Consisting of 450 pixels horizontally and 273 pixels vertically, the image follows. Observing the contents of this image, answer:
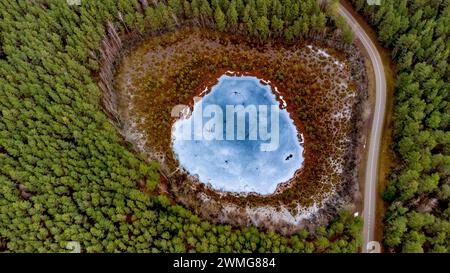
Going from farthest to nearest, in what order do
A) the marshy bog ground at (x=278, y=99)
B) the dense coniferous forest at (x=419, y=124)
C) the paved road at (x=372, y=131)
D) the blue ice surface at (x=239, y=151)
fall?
the blue ice surface at (x=239, y=151) < the marshy bog ground at (x=278, y=99) < the paved road at (x=372, y=131) < the dense coniferous forest at (x=419, y=124)

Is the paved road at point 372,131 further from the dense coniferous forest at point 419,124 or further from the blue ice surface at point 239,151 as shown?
the blue ice surface at point 239,151

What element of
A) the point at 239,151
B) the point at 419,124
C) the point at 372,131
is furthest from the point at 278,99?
the point at 419,124

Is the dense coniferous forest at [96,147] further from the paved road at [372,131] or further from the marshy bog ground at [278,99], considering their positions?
the paved road at [372,131]

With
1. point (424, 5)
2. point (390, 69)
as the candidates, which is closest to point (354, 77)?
point (390, 69)

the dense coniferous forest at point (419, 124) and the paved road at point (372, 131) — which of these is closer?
the dense coniferous forest at point (419, 124)

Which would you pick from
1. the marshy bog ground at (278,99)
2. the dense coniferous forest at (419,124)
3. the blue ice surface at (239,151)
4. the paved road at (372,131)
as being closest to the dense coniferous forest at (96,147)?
the dense coniferous forest at (419,124)

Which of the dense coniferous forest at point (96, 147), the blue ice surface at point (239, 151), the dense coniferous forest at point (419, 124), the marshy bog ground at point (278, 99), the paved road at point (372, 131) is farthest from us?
the blue ice surface at point (239, 151)
